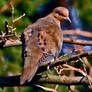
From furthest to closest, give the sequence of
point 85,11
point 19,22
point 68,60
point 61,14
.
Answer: point 85,11, point 19,22, point 61,14, point 68,60

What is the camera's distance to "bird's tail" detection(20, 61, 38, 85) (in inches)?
152

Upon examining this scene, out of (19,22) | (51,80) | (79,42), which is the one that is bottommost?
(51,80)

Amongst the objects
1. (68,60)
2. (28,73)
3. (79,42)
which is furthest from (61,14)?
(68,60)

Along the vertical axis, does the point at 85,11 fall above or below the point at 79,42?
above

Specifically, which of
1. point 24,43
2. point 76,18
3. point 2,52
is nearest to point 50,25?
point 24,43

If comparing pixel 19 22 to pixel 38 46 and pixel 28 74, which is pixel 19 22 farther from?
pixel 28 74

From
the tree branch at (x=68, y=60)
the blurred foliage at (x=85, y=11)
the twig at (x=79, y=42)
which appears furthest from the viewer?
the blurred foliage at (x=85, y=11)

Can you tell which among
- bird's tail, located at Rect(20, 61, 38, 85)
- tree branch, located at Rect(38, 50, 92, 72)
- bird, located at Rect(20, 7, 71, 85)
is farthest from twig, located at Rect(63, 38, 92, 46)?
bird's tail, located at Rect(20, 61, 38, 85)

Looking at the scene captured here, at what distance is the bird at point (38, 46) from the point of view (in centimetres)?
398

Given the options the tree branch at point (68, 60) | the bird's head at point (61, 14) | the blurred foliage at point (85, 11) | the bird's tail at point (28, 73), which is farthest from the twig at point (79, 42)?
the blurred foliage at point (85, 11)

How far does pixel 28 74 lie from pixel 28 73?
0.01m

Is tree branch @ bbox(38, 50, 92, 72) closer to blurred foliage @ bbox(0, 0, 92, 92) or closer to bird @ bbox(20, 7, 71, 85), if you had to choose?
bird @ bbox(20, 7, 71, 85)

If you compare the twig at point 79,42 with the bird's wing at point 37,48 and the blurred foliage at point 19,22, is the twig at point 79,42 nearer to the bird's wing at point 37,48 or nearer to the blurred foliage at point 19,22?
the bird's wing at point 37,48

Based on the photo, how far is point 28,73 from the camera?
3.90m
